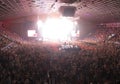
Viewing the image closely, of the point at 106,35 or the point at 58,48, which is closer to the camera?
the point at 58,48

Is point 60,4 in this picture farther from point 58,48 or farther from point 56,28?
point 56,28

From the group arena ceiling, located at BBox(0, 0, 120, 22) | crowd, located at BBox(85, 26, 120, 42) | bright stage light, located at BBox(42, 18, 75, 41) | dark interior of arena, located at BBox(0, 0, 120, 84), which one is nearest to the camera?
dark interior of arena, located at BBox(0, 0, 120, 84)

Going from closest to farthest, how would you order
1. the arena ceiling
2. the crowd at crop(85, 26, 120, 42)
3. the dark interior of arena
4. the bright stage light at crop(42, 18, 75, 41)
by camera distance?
1. the dark interior of arena
2. the arena ceiling
3. the crowd at crop(85, 26, 120, 42)
4. the bright stage light at crop(42, 18, 75, 41)

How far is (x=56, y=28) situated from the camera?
23391 millimetres

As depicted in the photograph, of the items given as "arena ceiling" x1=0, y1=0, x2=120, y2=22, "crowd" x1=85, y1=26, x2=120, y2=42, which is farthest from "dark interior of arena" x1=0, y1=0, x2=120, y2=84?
"crowd" x1=85, y1=26, x2=120, y2=42

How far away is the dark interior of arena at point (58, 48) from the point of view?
4879 mm

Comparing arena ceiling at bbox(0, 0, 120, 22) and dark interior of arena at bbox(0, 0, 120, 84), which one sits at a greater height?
arena ceiling at bbox(0, 0, 120, 22)

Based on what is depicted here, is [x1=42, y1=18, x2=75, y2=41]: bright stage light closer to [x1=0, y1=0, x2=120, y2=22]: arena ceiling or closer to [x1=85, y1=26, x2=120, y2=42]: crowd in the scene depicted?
[x1=85, y1=26, x2=120, y2=42]: crowd

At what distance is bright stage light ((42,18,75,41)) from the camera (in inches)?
907

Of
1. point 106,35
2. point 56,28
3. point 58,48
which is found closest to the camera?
point 58,48

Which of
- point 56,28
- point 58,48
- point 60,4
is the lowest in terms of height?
point 58,48

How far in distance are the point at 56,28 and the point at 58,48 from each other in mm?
10788

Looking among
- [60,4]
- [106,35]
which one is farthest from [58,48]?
[106,35]

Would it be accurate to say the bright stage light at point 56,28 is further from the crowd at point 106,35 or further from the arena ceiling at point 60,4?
the arena ceiling at point 60,4
